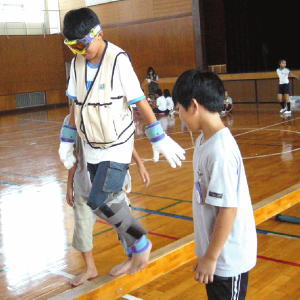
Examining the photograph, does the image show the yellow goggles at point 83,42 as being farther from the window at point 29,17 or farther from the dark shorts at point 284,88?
the window at point 29,17

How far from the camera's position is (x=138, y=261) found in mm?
2604

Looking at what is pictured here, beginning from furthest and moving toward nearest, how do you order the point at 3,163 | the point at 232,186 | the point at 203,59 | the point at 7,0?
the point at 7,0 < the point at 203,59 < the point at 3,163 < the point at 232,186

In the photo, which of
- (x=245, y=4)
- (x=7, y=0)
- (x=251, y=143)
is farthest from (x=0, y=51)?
(x=251, y=143)

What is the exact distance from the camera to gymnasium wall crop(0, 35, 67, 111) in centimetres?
2098

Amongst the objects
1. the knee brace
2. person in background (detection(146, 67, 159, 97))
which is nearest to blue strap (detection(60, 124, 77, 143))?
the knee brace

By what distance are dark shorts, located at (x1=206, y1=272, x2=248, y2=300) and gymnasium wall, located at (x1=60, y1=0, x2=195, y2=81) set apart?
1706cm

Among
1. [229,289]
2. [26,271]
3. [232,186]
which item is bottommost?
[26,271]

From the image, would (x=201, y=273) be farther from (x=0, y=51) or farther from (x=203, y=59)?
(x=0, y=51)

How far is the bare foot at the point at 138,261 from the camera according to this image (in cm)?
255

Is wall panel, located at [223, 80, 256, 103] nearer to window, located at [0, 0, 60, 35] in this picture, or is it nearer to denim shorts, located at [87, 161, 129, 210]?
window, located at [0, 0, 60, 35]

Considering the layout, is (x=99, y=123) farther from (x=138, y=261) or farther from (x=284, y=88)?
(x=284, y=88)

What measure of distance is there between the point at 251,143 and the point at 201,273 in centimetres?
736

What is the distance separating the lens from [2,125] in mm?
16109

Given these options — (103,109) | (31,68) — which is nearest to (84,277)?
(103,109)
